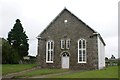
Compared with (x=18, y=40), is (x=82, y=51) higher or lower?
lower

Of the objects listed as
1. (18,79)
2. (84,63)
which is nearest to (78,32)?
(84,63)

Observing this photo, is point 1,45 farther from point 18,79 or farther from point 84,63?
point 18,79

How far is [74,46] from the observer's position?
38031 millimetres

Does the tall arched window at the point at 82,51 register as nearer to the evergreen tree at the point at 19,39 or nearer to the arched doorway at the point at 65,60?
the arched doorway at the point at 65,60

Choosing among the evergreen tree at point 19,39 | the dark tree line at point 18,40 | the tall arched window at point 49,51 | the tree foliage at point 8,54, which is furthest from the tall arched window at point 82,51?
the evergreen tree at point 19,39

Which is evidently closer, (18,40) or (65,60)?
(65,60)

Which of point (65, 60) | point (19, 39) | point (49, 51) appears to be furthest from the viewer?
point (19, 39)

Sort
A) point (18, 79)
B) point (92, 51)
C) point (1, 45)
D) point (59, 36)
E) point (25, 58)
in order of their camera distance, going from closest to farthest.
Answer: point (18, 79)
point (92, 51)
point (59, 36)
point (1, 45)
point (25, 58)

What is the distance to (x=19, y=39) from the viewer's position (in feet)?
205

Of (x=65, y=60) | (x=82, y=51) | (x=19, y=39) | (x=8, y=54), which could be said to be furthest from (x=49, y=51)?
(x=19, y=39)

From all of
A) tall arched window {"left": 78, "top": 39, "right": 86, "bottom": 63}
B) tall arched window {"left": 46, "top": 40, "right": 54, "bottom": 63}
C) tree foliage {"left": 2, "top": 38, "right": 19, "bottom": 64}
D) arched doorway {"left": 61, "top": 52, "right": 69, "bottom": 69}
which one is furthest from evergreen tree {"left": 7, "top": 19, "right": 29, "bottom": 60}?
tall arched window {"left": 78, "top": 39, "right": 86, "bottom": 63}

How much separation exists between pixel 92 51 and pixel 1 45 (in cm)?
2175

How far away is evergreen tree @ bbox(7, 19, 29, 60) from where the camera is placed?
6221cm

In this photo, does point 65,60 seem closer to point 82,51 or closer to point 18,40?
point 82,51
